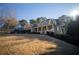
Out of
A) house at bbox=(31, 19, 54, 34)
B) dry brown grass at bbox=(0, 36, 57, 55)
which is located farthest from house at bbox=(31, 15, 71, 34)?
dry brown grass at bbox=(0, 36, 57, 55)

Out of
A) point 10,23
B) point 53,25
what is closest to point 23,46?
point 10,23

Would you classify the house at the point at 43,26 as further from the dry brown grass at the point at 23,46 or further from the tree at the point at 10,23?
the tree at the point at 10,23

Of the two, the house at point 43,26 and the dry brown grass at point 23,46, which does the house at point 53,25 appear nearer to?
the house at point 43,26

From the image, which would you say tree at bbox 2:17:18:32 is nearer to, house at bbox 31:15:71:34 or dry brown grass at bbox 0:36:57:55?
dry brown grass at bbox 0:36:57:55

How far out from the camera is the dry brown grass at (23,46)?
215cm

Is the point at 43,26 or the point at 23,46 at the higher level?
the point at 43,26

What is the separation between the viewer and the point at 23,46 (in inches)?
85.6

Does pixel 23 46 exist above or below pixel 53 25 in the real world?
below

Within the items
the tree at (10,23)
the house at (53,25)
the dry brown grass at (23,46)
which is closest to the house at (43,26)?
the house at (53,25)

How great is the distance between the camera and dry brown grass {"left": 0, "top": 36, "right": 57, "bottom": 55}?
2154 mm

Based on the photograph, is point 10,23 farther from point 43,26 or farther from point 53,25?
point 53,25

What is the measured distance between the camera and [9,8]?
2.18 metres

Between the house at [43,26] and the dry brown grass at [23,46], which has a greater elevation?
the house at [43,26]
